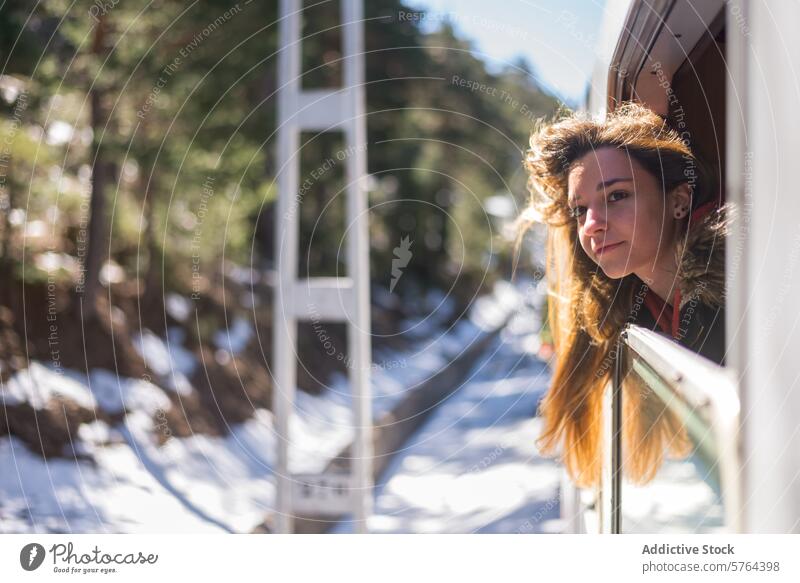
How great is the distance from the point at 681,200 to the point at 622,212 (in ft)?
0.30

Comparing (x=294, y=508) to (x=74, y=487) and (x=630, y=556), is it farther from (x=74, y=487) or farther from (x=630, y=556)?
(x=630, y=556)

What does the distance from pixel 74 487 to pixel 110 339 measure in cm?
139

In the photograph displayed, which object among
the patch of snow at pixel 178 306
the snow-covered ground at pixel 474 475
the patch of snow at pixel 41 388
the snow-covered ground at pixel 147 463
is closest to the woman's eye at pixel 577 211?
the snow-covered ground at pixel 474 475

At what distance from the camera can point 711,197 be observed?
4.07 ft

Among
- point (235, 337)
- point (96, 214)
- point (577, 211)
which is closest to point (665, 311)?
point (577, 211)

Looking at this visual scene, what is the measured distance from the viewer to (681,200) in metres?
1.25

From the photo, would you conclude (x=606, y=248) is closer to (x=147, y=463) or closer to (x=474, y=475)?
(x=147, y=463)

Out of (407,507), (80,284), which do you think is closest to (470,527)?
(407,507)

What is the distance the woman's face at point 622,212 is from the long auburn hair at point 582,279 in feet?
0.05

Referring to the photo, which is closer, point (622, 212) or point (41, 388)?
point (622, 212)

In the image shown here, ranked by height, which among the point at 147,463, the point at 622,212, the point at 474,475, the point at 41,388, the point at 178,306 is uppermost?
the point at 622,212

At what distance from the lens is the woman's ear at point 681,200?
4.09ft

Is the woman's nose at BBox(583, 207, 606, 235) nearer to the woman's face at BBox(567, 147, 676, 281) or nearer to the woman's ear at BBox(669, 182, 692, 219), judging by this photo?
the woman's face at BBox(567, 147, 676, 281)

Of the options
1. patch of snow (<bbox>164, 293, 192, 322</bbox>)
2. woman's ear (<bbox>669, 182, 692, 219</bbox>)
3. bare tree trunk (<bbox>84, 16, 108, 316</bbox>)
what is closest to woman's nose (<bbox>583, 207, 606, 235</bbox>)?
woman's ear (<bbox>669, 182, 692, 219</bbox>)
